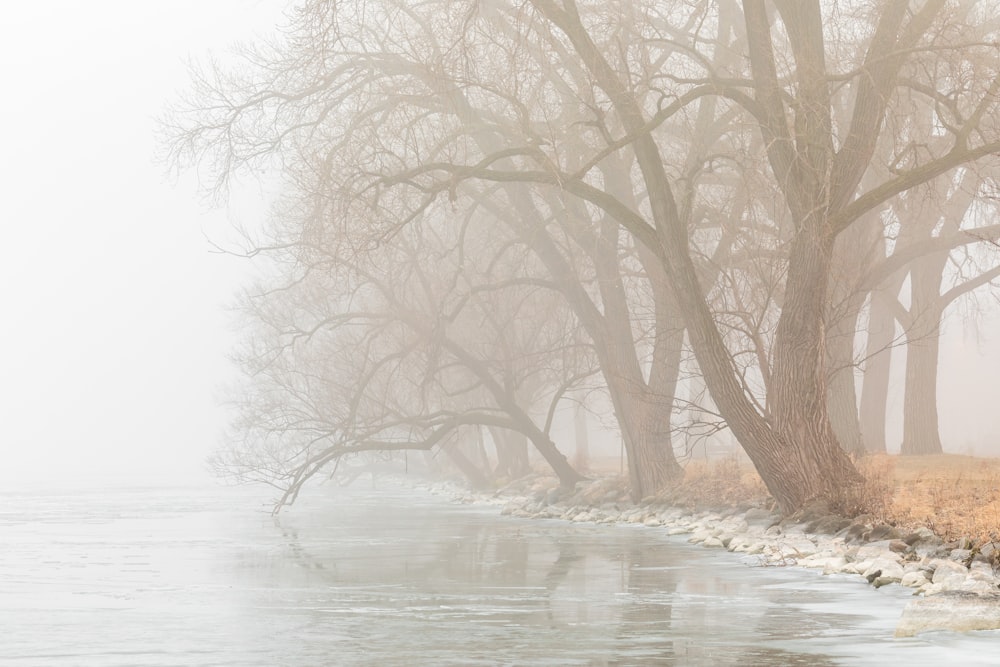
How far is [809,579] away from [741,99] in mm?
Answer: 7028

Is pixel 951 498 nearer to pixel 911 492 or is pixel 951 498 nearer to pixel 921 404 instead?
pixel 911 492

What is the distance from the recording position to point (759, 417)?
18891 mm

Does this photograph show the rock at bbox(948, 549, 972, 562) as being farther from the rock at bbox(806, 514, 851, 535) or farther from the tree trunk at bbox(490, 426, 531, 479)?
the tree trunk at bbox(490, 426, 531, 479)

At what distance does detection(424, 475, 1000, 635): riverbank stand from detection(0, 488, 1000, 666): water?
1.10ft

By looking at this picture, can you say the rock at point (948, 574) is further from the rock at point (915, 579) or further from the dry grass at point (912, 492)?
the dry grass at point (912, 492)

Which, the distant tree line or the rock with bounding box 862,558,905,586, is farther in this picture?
the distant tree line

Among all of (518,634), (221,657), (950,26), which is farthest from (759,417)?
(221,657)

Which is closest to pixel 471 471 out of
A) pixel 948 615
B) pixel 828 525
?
pixel 828 525

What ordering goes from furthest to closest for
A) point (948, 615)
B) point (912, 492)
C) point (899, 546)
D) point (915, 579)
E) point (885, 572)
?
point (912, 492), point (899, 546), point (885, 572), point (915, 579), point (948, 615)

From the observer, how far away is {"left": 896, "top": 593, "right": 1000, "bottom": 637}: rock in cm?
1059

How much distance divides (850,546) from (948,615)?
5714 mm

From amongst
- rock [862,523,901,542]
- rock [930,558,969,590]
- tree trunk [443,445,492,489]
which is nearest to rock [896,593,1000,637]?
rock [930,558,969,590]

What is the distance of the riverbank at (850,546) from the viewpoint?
11133 millimetres

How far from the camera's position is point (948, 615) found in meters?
10.7
